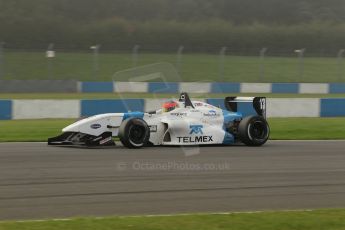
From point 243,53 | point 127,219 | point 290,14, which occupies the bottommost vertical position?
point 127,219

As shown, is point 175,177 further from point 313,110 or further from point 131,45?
point 131,45

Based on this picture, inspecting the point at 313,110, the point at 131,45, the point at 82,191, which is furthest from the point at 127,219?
the point at 131,45

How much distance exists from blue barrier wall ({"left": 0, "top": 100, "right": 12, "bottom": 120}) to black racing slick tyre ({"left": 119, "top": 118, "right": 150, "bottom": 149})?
6.46 metres

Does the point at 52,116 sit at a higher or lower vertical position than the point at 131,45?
lower

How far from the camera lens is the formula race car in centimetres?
1063

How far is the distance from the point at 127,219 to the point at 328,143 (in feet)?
24.9

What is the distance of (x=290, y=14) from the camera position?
126ft

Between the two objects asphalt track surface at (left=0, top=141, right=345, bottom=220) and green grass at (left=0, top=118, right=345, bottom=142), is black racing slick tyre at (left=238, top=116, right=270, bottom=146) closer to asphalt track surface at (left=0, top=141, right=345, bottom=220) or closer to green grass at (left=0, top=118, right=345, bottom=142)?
asphalt track surface at (left=0, top=141, right=345, bottom=220)

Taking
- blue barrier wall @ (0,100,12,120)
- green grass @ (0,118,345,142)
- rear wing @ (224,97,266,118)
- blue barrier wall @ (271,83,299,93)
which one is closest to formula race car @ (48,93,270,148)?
rear wing @ (224,97,266,118)

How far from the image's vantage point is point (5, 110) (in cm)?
1634

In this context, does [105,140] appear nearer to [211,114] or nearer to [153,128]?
[153,128]

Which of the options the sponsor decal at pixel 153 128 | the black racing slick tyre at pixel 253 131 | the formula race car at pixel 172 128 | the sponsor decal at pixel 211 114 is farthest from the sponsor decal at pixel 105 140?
the black racing slick tyre at pixel 253 131

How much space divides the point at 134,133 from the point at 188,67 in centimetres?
1996

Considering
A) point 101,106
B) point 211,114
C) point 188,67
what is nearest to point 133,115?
point 211,114
